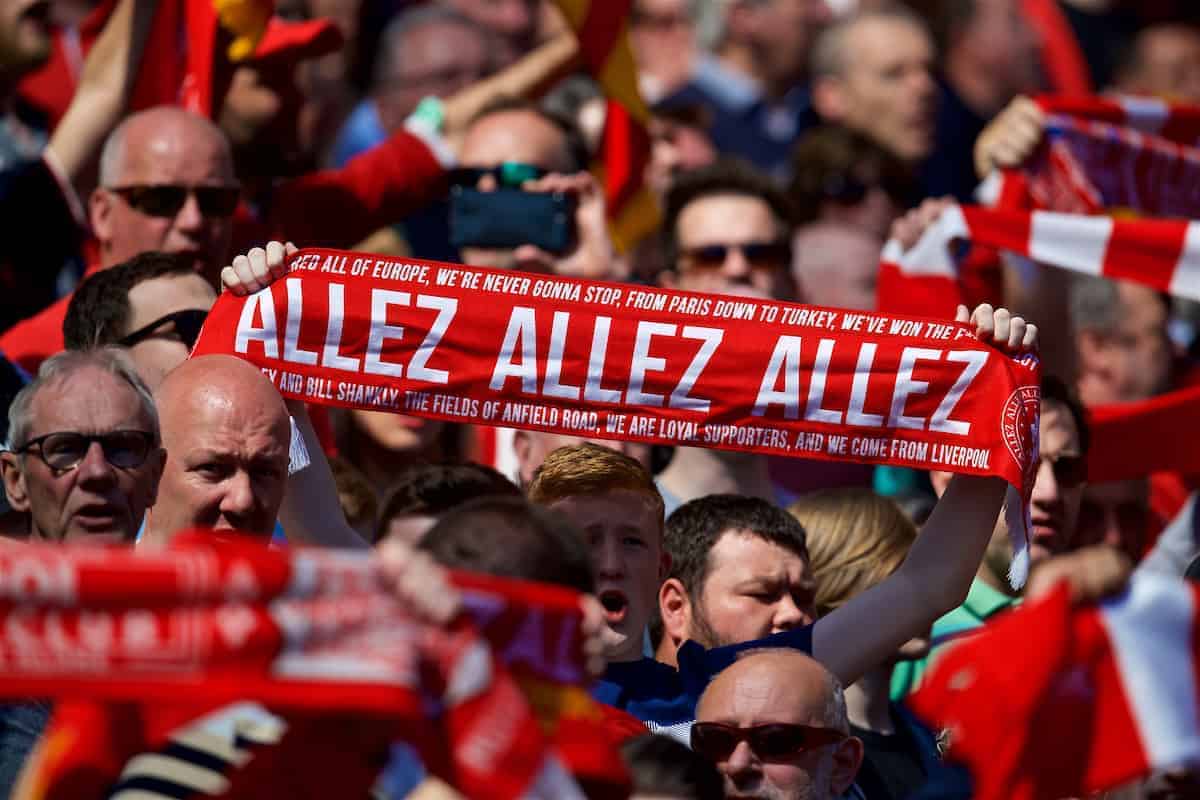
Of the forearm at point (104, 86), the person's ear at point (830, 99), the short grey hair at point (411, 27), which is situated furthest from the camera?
the person's ear at point (830, 99)

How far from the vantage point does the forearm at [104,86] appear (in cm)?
708

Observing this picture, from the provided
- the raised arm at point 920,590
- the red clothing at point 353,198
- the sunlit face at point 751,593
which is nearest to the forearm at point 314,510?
the sunlit face at point 751,593

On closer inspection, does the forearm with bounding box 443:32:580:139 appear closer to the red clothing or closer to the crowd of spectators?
the crowd of spectators

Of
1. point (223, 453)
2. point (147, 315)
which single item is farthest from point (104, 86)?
point (223, 453)

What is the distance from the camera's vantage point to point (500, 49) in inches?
408

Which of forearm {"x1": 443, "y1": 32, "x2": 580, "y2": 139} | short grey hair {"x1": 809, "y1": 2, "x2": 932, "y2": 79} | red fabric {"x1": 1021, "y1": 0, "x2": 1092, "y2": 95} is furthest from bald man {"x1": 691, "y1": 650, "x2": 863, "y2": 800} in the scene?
red fabric {"x1": 1021, "y1": 0, "x2": 1092, "y2": 95}

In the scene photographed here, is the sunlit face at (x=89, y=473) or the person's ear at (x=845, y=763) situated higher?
the sunlit face at (x=89, y=473)

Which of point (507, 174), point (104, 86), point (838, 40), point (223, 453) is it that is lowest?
point (223, 453)

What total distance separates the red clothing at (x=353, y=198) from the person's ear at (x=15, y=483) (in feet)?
5.47

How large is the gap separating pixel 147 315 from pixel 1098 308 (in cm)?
403

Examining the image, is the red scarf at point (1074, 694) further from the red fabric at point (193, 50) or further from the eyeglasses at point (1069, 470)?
the red fabric at point (193, 50)

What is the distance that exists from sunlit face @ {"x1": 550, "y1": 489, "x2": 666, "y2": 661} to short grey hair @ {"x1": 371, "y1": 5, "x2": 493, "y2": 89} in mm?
3985

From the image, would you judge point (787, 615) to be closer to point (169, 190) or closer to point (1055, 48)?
point (169, 190)

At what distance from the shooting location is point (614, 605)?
5.63 m
